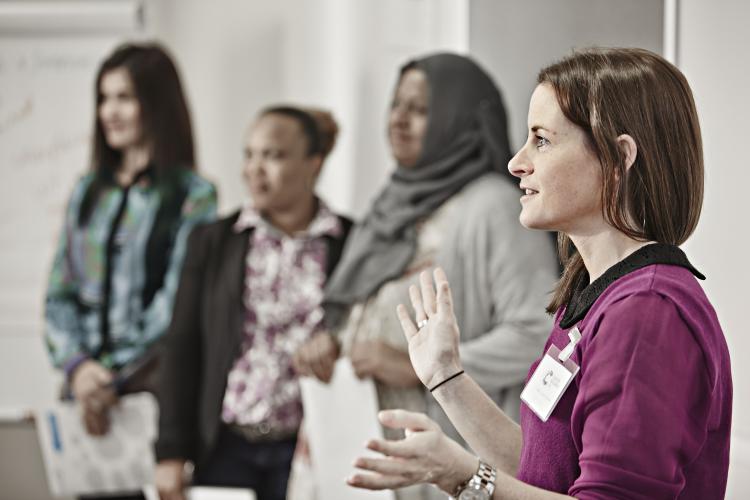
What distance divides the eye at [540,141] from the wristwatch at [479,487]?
406 millimetres

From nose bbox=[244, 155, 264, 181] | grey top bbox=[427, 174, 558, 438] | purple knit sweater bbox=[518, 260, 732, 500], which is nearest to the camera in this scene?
purple knit sweater bbox=[518, 260, 732, 500]

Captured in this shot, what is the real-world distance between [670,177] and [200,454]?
2347 millimetres

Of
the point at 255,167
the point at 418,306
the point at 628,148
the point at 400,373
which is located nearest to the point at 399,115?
the point at 255,167

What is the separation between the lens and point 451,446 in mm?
1095

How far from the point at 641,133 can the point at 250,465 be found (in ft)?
7.38

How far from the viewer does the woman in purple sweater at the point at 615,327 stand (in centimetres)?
101

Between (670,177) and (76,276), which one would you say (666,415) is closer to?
(670,177)

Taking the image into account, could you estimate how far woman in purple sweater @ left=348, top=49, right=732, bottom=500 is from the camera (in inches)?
39.6

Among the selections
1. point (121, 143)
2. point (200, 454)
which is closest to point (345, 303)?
point (200, 454)

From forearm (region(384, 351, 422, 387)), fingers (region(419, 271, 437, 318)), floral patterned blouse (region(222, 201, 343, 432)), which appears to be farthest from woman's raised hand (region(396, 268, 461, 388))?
floral patterned blouse (region(222, 201, 343, 432))

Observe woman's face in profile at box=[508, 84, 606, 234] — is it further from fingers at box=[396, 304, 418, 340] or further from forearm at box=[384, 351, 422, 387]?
forearm at box=[384, 351, 422, 387]

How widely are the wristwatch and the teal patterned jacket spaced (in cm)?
245

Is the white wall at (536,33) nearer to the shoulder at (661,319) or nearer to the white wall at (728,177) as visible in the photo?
the white wall at (728,177)

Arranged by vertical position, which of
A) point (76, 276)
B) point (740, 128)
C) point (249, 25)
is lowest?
point (76, 276)
